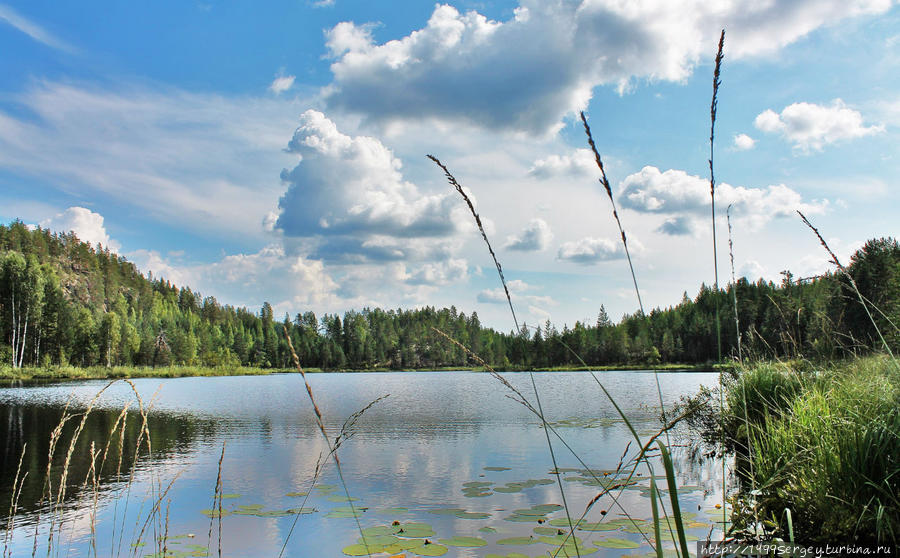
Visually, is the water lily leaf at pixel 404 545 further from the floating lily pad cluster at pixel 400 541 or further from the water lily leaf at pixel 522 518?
the water lily leaf at pixel 522 518

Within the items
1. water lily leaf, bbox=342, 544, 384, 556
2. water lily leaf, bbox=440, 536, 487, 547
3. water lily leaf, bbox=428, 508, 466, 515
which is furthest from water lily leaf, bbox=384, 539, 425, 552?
water lily leaf, bbox=428, 508, 466, 515

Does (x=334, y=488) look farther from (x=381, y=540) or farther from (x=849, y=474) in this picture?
(x=849, y=474)

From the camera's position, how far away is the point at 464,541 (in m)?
7.30

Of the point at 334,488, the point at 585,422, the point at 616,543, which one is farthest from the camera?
the point at 585,422

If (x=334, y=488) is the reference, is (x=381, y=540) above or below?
above

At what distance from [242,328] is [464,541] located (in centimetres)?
13000

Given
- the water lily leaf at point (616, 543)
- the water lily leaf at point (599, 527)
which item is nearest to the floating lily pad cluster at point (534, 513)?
the water lily leaf at point (599, 527)

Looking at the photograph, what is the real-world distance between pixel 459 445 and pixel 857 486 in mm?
12162

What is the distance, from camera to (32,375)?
57.3 m

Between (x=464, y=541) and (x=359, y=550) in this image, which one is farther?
(x=464, y=541)

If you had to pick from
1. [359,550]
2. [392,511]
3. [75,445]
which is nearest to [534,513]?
[392,511]

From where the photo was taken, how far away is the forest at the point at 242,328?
4450cm

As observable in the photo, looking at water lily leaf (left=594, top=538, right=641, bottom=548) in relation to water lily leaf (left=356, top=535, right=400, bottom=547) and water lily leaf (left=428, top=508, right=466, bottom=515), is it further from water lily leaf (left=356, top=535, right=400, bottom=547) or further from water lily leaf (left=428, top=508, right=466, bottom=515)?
water lily leaf (left=356, top=535, right=400, bottom=547)

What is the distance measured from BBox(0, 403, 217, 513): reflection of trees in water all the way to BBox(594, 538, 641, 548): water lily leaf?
659 cm
